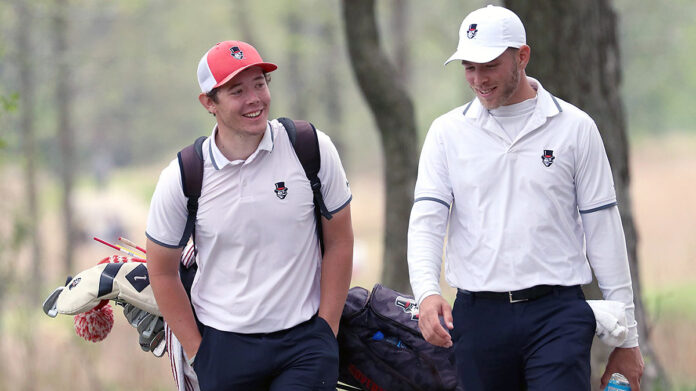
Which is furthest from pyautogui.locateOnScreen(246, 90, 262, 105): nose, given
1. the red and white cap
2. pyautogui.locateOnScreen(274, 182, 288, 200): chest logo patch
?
pyautogui.locateOnScreen(274, 182, 288, 200): chest logo patch

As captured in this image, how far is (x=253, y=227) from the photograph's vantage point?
3736 millimetres

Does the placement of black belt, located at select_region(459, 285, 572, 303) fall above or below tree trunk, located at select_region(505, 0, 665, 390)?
below

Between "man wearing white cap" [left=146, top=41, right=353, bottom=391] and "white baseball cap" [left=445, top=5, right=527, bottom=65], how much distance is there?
2.47 ft

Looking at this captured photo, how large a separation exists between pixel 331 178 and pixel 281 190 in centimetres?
23

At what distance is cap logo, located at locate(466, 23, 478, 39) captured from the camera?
353 cm

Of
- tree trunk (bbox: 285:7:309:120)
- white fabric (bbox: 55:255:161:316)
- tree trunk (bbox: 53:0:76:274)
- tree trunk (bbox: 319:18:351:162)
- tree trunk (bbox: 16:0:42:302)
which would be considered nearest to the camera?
white fabric (bbox: 55:255:161:316)

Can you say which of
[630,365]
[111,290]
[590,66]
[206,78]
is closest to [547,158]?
[630,365]

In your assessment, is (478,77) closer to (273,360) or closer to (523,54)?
(523,54)

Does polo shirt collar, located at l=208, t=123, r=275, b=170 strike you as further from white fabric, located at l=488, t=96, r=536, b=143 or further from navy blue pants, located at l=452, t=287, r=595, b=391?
navy blue pants, located at l=452, t=287, r=595, b=391

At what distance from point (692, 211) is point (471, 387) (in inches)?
926

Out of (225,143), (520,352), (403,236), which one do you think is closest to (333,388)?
(520,352)

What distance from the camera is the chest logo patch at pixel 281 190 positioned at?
3.78 meters

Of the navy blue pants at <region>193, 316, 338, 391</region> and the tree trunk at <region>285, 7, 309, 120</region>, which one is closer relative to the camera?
the navy blue pants at <region>193, 316, 338, 391</region>

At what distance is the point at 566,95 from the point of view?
5.89m
